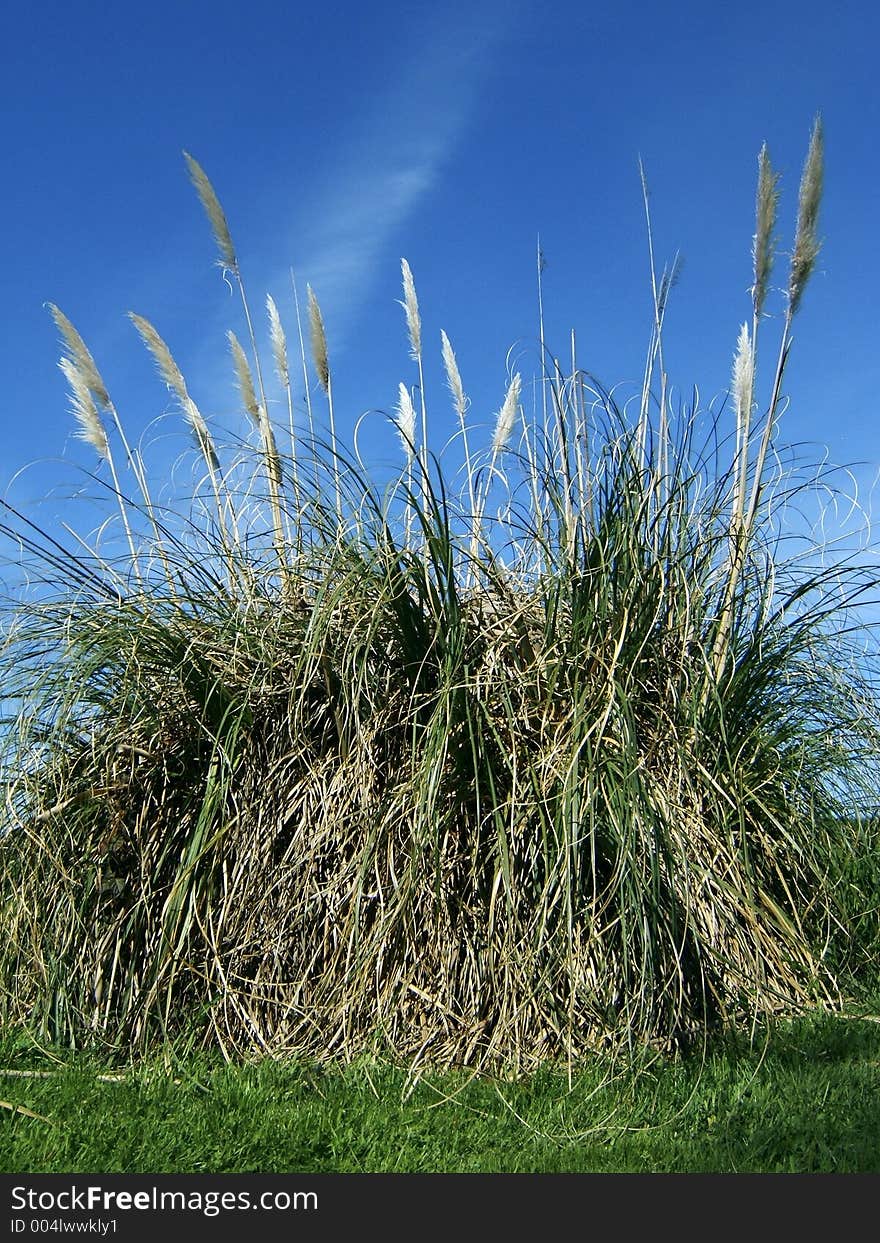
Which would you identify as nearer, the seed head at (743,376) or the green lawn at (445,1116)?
the green lawn at (445,1116)

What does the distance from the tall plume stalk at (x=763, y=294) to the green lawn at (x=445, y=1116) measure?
1575 millimetres

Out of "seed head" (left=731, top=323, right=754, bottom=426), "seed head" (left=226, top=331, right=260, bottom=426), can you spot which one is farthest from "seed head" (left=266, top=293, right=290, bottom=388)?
"seed head" (left=731, top=323, right=754, bottom=426)

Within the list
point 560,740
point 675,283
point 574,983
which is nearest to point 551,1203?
point 574,983

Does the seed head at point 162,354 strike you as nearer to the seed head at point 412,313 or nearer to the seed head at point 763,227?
the seed head at point 412,313

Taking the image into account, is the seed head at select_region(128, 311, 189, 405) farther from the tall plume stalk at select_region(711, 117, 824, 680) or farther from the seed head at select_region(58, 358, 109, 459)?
the tall plume stalk at select_region(711, 117, 824, 680)

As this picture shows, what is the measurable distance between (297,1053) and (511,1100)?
584 millimetres

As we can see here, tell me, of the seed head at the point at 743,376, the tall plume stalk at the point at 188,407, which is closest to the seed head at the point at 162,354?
the tall plume stalk at the point at 188,407

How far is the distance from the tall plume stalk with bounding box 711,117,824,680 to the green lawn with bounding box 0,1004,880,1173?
5.17ft

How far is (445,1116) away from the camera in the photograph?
223 centimetres

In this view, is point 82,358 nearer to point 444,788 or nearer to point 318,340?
point 318,340

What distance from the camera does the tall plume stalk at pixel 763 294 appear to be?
3.45 m

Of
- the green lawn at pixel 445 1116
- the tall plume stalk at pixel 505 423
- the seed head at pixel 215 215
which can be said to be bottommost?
the green lawn at pixel 445 1116

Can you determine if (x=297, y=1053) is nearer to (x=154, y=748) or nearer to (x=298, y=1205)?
(x=298, y=1205)

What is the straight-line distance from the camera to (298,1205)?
6.03 feet
